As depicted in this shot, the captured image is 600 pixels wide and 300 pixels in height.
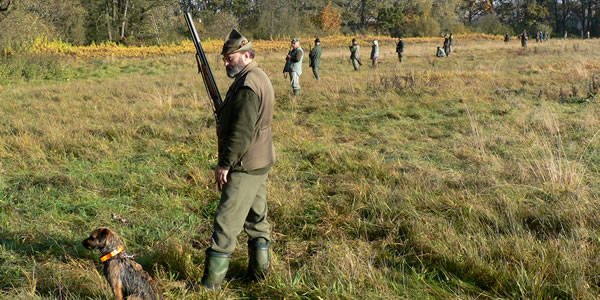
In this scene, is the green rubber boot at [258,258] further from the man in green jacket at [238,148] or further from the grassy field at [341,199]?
the man in green jacket at [238,148]

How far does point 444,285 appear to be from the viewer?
2705 millimetres

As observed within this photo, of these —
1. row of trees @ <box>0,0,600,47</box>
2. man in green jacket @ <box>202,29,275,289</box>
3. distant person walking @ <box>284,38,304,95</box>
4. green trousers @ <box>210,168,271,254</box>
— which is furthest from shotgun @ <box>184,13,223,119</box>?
row of trees @ <box>0,0,600,47</box>

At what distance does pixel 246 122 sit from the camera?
2.53 meters

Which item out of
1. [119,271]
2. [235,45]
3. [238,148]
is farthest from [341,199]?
[119,271]

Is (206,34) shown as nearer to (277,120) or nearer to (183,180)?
(277,120)

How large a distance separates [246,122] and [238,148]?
17cm

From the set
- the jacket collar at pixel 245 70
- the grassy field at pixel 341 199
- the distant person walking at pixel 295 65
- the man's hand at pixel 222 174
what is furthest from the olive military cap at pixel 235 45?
the distant person walking at pixel 295 65

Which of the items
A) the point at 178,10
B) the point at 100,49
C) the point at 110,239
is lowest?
the point at 110,239

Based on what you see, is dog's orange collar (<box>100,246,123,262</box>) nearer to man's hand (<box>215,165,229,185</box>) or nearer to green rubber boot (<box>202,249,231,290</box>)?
green rubber boot (<box>202,249,231,290</box>)

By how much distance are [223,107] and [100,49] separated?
3054 centimetres

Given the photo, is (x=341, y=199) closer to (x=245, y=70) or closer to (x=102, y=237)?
A: (x=245, y=70)

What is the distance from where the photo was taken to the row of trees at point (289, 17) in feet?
120

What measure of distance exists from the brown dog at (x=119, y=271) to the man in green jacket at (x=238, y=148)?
15.7 inches

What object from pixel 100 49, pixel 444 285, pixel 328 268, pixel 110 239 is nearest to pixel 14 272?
pixel 110 239
